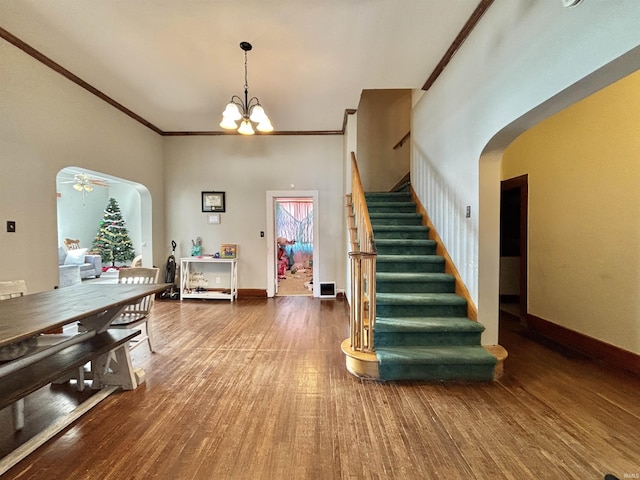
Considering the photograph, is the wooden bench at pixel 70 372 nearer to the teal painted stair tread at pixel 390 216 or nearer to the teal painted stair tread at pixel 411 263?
the teal painted stair tread at pixel 411 263

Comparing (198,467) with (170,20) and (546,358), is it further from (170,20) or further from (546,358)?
(170,20)

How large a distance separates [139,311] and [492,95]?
387 centimetres

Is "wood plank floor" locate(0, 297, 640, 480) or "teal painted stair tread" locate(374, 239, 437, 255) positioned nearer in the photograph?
"wood plank floor" locate(0, 297, 640, 480)

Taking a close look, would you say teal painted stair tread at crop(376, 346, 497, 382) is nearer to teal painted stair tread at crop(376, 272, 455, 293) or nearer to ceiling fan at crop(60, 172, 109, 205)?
teal painted stair tread at crop(376, 272, 455, 293)

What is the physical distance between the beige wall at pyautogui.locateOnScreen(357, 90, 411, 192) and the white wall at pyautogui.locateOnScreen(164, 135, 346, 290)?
0.62 meters

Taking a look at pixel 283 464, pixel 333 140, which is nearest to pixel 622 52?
pixel 283 464

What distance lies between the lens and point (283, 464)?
143 centimetres

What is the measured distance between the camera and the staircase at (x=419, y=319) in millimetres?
2242

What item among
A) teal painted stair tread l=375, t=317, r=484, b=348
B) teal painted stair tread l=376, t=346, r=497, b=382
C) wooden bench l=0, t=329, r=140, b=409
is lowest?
teal painted stair tread l=376, t=346, r=497, b=382

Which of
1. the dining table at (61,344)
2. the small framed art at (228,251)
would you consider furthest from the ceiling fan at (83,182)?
the dining table at (61,344)

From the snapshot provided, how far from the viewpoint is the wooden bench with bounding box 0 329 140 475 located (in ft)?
4.78

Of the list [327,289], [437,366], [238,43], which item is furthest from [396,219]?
[238,43]

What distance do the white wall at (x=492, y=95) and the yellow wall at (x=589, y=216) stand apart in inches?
48.8

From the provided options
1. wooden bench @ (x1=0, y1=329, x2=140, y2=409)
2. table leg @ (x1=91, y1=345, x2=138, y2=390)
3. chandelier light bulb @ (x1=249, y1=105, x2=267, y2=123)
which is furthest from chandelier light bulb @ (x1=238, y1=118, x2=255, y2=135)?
table leg @ (x1=91, y1=345, x2=138, y2=390)
